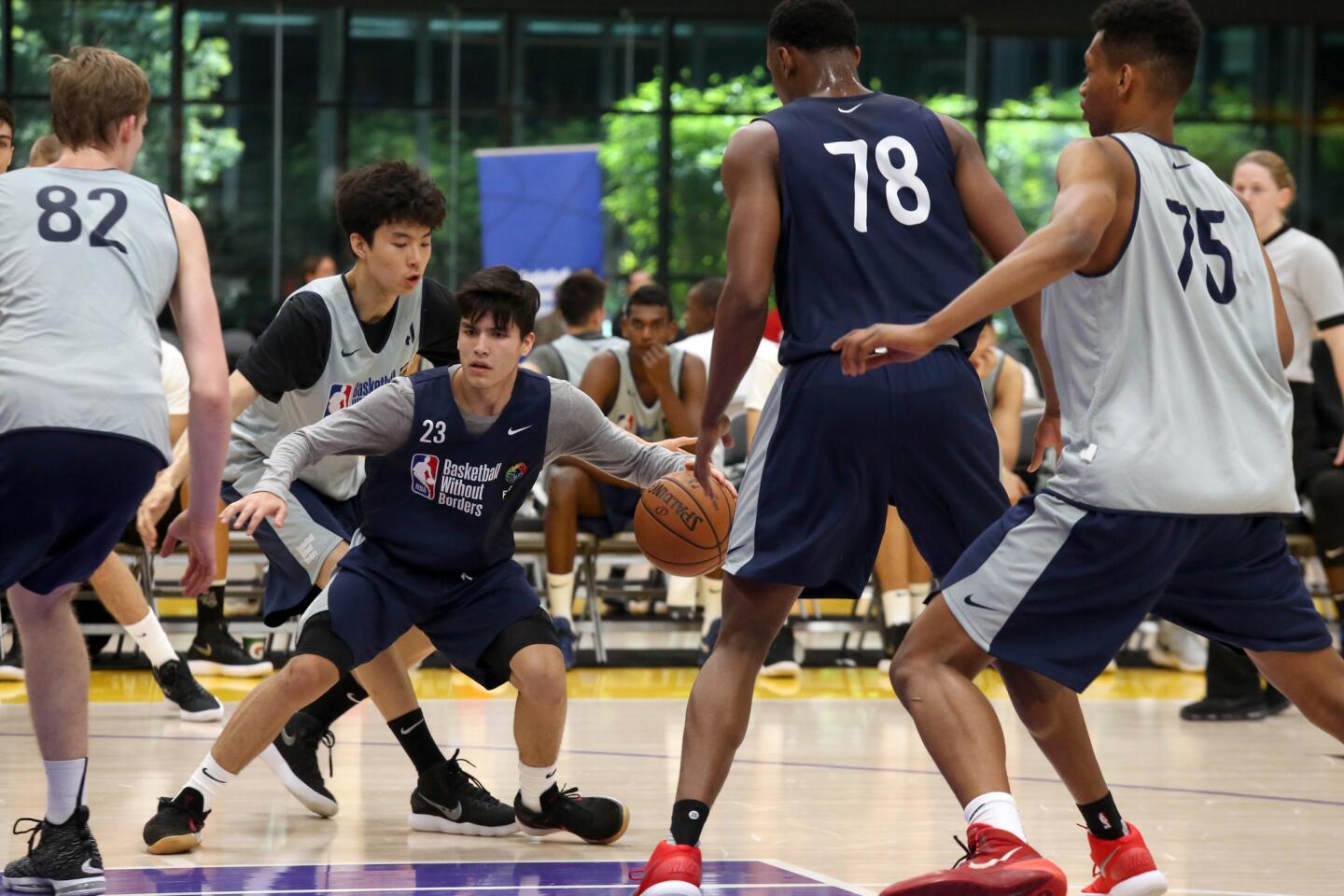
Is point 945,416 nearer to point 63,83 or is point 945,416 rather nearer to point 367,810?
point 63,83

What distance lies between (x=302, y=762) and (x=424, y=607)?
675 millimetres

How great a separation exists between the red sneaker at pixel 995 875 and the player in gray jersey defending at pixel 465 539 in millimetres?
1395

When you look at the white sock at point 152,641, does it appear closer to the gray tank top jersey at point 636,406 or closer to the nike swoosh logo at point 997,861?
the gray tank top jersey at point 636,406

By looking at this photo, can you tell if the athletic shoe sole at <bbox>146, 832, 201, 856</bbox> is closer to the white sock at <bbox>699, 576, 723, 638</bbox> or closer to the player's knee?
the player's knee

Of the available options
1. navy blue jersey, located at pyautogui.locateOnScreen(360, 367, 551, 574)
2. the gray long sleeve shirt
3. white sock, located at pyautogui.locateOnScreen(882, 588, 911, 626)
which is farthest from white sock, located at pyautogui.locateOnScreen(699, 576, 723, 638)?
navy blue jersey, located at pyautogui.locateOnScreen(360, 367, 551, 574)

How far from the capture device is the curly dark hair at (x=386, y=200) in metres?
4.71

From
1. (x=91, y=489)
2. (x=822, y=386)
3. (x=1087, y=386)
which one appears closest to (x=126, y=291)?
(x=91, y=489)

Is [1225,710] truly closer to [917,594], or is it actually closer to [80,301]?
[917,594]

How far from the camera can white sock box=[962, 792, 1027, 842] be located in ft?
10.8

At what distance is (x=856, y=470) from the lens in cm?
356

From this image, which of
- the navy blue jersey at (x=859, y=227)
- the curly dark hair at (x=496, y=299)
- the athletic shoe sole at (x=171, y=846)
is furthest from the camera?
the curly dark hair at (x=496, y=299)

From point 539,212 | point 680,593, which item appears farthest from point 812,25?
point 539,212

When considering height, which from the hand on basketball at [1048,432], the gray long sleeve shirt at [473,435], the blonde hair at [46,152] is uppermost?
the blonde hair at [46,152]

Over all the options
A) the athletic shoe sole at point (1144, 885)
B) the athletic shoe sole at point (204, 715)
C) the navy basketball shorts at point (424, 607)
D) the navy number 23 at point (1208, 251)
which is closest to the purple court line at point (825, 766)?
the athletic shoe sole at point (204, 715)
